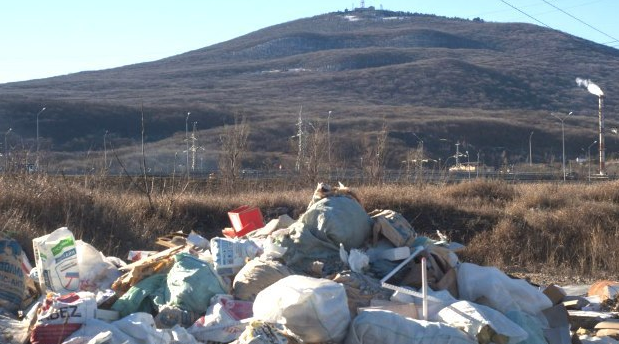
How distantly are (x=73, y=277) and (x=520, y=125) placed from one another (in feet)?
214

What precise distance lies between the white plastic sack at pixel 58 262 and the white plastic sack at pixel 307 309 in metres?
1.50

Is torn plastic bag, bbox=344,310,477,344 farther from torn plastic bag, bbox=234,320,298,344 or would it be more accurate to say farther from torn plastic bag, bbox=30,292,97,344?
torn plastic bag, bbox=30,292,97,344

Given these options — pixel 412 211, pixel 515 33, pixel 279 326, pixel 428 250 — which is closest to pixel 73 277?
pixel 279 326

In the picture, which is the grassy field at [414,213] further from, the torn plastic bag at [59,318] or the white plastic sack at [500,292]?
the white plastic sack at [500,292]

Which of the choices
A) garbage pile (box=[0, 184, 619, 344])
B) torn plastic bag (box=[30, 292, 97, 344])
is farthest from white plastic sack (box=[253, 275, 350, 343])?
torn plastic bag (box=[30, 292, 97, 344])

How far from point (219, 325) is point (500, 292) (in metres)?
2.27

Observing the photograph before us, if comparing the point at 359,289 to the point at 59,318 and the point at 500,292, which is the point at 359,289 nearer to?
the point at 500,292

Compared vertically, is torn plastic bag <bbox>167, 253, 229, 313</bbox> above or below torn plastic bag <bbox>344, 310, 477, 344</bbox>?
above

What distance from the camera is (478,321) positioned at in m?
5.75

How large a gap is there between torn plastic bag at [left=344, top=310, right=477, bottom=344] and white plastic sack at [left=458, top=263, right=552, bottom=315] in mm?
1008

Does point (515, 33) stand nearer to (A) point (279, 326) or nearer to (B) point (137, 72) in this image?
(B) point (137, 72)

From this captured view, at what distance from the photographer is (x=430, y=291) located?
6.39 m

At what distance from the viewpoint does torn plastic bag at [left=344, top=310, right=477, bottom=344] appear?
18.0 ft

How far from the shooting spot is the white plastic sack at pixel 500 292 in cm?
656
